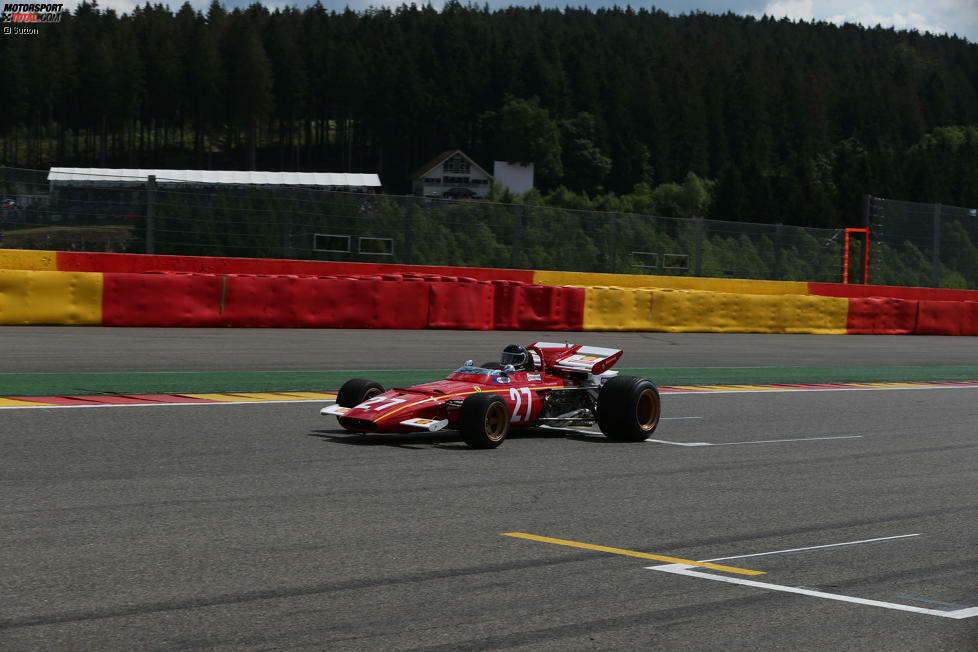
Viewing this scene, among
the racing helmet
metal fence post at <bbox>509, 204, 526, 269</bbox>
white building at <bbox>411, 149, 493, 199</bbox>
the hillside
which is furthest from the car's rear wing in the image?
white building at <bbox>411, 149, 493, 199</bbox>

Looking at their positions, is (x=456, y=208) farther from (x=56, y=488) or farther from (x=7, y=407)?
(x=56, y=488)

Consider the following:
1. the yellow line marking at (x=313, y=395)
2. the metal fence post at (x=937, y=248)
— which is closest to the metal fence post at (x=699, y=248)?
the metal fence post at (x=937, y=248)

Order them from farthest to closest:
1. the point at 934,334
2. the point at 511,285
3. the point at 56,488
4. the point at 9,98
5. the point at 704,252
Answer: the point at 9,98 < the point at 934,334 < the point at 704,252 < the point at 511,285 < the point at 56,488

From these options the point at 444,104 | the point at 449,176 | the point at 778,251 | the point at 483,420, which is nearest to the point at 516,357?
the point at 483,420

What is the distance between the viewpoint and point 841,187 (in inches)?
5054

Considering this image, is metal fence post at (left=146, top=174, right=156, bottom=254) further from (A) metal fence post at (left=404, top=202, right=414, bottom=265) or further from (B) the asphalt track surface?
(B) the asphalt track surface

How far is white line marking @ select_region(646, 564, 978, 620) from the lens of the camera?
5434mm

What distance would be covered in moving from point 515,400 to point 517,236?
15286mm

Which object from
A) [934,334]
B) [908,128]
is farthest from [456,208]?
[908,128]

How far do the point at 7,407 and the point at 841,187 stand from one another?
125 meters

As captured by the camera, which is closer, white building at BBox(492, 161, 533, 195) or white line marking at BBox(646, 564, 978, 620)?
white line marking at BBox(646, 564, 978, 620)

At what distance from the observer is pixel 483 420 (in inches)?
395

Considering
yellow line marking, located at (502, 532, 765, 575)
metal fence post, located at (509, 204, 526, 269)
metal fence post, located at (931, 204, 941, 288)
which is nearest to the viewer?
yellow line marking, located at (502, 532, 765, 575)

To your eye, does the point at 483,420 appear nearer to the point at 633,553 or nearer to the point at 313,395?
the point at 633,553
